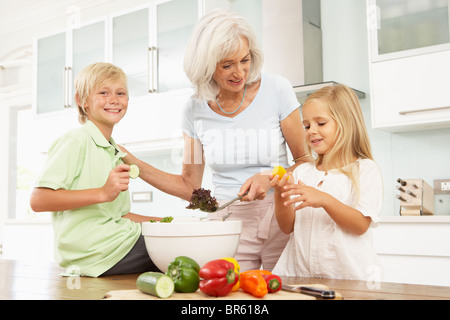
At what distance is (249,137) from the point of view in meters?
1.41

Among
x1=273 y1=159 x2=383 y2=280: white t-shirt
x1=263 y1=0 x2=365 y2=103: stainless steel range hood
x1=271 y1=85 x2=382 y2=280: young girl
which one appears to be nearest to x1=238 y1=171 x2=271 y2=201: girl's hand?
x1=271 y1=85 x2=382 y2=280: young girl

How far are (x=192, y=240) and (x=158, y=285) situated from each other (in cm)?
16

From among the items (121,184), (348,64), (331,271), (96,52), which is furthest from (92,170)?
(96,52)

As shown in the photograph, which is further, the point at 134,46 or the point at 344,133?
the point at 134,46

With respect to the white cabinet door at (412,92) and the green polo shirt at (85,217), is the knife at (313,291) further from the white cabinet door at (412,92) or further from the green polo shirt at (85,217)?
the white cabinet door at (412,92)

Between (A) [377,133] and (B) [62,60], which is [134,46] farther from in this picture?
(A) [377,133]

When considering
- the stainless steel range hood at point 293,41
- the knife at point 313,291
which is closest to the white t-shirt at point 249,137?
the knife at point 313,291

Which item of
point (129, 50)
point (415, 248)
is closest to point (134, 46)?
point (129, 50)

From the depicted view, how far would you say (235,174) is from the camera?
1.46m

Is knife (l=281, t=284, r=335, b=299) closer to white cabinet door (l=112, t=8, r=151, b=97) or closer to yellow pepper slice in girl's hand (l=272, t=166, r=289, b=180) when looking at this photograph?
yellow pepper slice in girl's hand (l=272, t=166, r=289, b=180)
